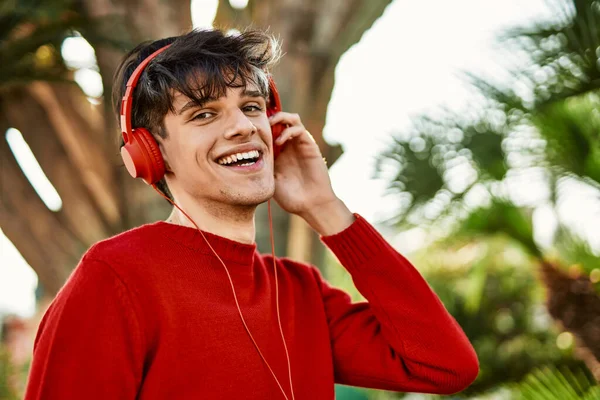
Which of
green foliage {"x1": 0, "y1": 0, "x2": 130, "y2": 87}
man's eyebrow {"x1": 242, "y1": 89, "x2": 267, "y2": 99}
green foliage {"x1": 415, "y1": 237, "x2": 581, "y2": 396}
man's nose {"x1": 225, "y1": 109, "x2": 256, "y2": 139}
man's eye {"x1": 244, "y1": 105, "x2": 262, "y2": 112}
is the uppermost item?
green foliage {"x1": 0, "y1": 0, "x2": 130, "y2": 87}

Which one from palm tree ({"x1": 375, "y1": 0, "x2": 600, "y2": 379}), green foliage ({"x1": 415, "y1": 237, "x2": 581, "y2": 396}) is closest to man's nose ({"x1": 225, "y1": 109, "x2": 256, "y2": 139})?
palm tree ({"x1": 375, "y1": 0, "x2": 600, "y2": 379})

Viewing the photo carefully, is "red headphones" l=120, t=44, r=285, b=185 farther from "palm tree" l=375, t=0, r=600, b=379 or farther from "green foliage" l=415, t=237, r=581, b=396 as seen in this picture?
"green foliage" l=415, t=237, r=581, b=396

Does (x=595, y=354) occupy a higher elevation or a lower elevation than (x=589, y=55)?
lower

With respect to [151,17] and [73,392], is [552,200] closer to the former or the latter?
[151,17]

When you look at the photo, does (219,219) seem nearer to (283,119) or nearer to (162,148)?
(162,148)

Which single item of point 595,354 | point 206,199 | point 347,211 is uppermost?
point 206,199

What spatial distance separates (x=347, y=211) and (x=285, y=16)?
6.01 ft

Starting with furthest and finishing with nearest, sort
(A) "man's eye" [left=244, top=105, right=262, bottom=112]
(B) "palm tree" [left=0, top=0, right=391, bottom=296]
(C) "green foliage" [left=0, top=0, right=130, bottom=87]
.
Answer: (B) "palm tree" [left=0, top=0, right=391, bottom=296]
(C) "green foliage" [left=0, top=0, right=130, bottom=87]
(A) "man's eye" [left=244, top=105, right=262, bottom=112]

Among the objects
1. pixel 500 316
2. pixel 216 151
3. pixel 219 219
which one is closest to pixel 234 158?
pixel 216 151

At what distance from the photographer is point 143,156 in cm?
158

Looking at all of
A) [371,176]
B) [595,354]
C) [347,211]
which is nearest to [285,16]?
[371,176]

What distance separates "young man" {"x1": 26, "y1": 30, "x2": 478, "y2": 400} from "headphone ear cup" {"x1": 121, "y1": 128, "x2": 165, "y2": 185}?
43mm

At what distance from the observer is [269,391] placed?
4.94 ft

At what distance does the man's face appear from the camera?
1.58 m
